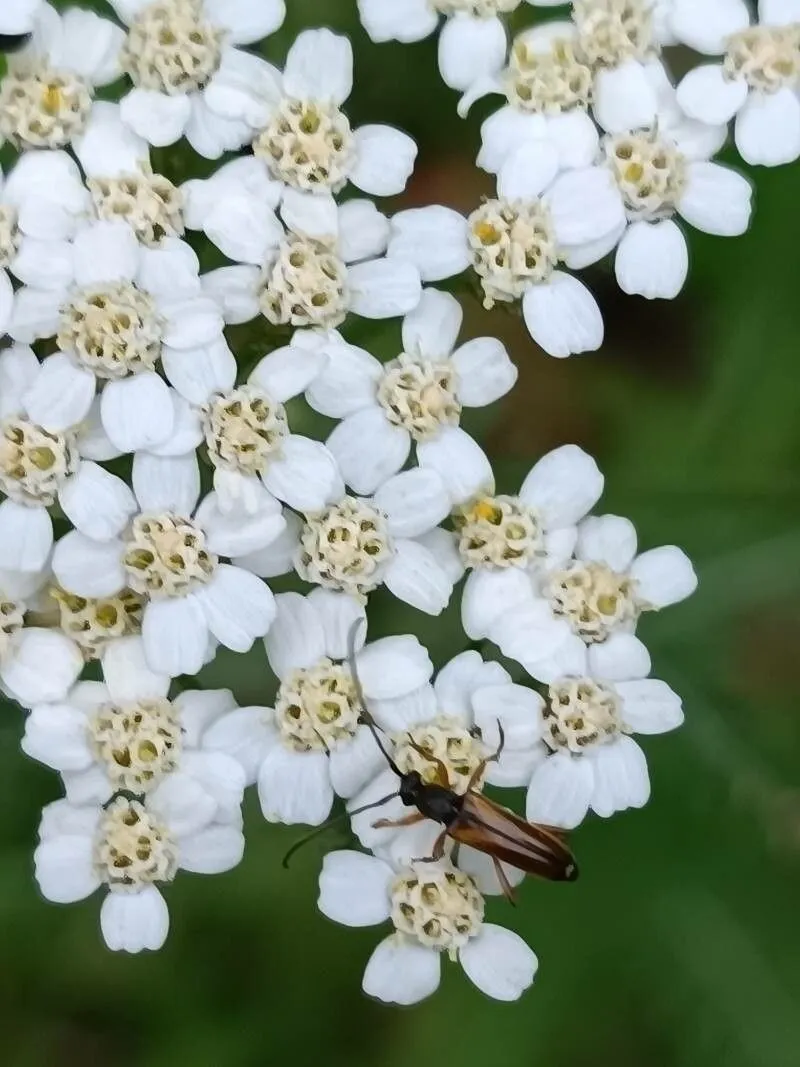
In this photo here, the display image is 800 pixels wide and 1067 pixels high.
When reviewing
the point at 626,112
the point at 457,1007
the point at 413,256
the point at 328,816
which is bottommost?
the point at 457,1007

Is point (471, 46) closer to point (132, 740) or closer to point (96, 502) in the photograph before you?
point (96, 502)

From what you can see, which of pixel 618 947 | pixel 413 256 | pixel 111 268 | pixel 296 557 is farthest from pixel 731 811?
pixel 111 268

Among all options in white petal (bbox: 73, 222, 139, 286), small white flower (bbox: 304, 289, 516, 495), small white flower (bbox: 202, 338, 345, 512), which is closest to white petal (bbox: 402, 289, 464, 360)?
small white flower (bbox: 304, 289, 516, 495)

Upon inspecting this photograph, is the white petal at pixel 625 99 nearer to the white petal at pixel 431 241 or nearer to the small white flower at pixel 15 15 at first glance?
the white petal at pixel 431 241

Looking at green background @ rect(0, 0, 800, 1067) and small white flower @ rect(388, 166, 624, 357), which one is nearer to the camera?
small white flower @ rect(388, 166, 624, 357)

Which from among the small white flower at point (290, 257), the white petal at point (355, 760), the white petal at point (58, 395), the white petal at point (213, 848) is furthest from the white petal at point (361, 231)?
the white petal at point (213, 848)

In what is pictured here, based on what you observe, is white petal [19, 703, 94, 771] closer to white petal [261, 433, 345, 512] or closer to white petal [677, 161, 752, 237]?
white petal [261, 433, 345, 512]

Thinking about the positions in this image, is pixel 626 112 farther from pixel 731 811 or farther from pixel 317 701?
pixel 731 811
